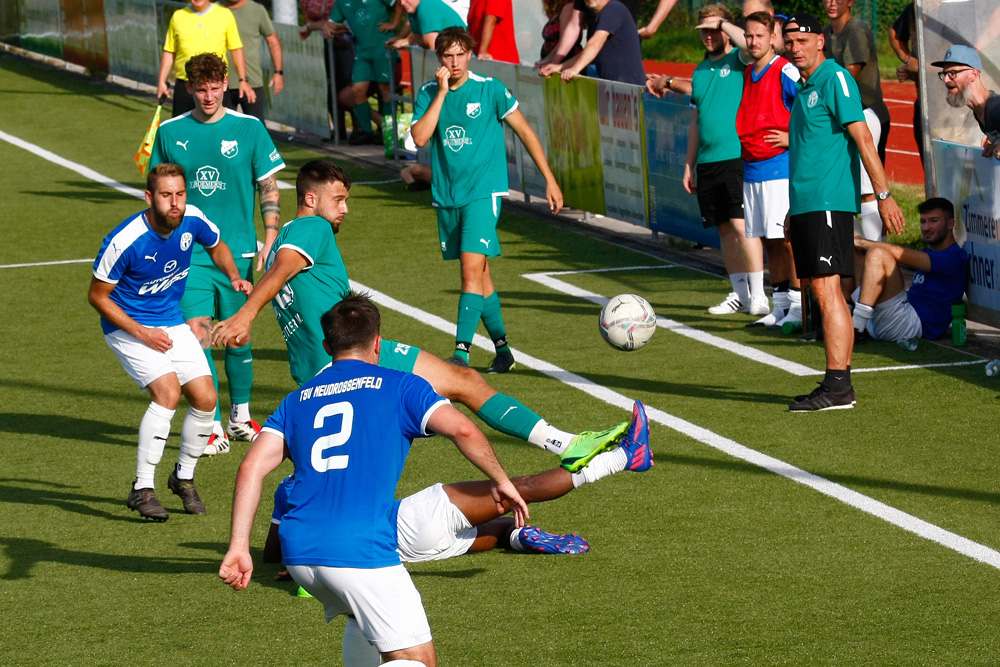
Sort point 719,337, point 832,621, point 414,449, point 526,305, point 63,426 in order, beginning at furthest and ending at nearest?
point 526,305, point 719,337, point 63,426, point 414,449, point 832,621

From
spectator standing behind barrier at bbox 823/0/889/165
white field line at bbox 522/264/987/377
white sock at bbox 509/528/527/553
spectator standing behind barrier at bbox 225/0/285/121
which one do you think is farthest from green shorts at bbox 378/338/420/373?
spectator standing behind barrier at bbox 225/0/285/121

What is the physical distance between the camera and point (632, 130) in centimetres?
1427

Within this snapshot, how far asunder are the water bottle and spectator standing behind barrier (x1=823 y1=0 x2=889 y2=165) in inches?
95.0

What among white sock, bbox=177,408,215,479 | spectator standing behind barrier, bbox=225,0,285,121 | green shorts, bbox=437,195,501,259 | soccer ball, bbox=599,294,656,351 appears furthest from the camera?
spectator standing behind barrier, bbox=225,0,285,121

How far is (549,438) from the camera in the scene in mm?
6715

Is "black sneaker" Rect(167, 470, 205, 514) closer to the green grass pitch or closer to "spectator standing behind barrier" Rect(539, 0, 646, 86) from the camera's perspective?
the green grass pitch

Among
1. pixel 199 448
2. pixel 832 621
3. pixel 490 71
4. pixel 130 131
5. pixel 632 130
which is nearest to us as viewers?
pixel 832 621

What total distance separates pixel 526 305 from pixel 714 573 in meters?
6.07

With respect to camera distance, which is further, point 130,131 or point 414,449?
point 130,131

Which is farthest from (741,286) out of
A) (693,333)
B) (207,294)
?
(207,294)

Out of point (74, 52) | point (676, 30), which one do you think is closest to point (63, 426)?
point (74, 52)

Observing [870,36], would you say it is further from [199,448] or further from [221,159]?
[199,448]

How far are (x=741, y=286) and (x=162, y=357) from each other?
18.4ft

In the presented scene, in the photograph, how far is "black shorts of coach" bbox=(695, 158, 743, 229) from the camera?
1141 centimetres
